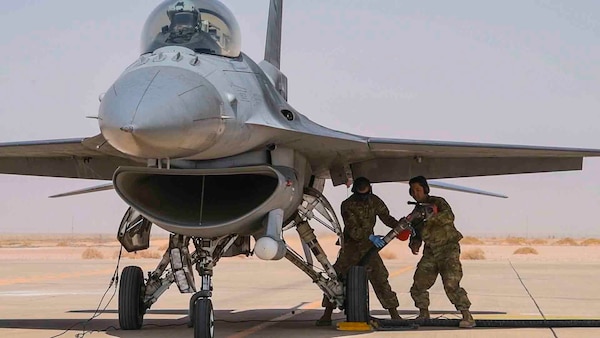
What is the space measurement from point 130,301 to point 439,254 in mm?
3703

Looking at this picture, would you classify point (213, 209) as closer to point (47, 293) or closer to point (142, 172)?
point (142, 172)

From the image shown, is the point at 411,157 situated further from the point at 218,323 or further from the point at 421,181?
the point at 218,323

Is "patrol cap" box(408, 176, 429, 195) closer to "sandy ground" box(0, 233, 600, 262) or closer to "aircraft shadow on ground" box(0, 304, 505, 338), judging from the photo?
"aircraft shadow on ground" box(0, 304, 505, 338)

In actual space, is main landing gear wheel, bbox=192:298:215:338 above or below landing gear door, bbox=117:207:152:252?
below

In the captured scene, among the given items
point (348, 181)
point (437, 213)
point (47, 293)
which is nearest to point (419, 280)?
point (437, 213)

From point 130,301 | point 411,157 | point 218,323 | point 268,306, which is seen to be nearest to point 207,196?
point 130,301

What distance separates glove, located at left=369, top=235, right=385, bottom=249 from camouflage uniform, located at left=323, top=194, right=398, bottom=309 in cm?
42

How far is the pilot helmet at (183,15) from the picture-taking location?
30.9 ft

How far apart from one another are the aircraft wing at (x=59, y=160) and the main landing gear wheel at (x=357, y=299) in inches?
113

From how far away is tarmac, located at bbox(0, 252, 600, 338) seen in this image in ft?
35.3

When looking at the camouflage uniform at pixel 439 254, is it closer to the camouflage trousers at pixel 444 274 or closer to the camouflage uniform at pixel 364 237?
the camouflage trousers at pixel 444 274

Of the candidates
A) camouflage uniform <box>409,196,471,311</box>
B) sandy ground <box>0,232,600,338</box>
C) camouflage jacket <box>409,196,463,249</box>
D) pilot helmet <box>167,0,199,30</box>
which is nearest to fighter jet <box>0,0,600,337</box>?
pilot helmet <box>167,0,199,30</box>

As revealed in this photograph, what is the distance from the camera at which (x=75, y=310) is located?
14695mm

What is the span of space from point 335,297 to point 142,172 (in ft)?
10.8
